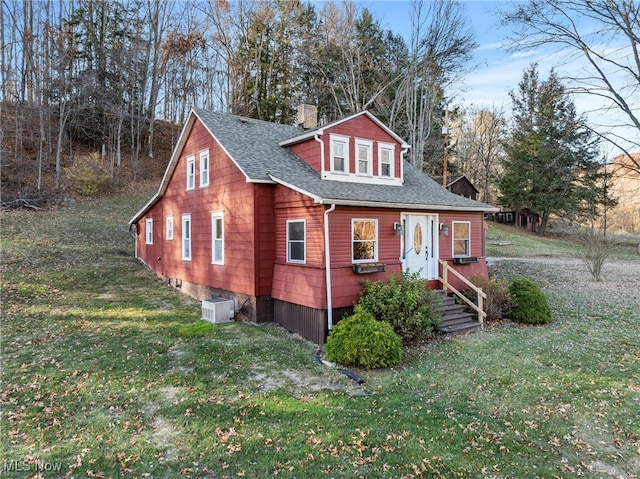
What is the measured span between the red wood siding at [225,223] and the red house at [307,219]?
0.12 feet

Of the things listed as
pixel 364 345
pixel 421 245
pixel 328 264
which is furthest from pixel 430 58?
pixel 364 345

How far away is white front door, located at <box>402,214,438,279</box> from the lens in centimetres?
1179

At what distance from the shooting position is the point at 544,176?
3538 cm

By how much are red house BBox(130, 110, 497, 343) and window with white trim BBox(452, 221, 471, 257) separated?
5 cm

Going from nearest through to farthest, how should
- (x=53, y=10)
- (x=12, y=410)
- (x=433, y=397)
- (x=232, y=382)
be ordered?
(x=12, y=410), (x=433, y=397), (x=232, y=382), (x=53, y=10)

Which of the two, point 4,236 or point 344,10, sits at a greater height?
point 344,10

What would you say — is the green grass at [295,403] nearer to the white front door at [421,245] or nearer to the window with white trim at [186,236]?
the white front door at [421,245]

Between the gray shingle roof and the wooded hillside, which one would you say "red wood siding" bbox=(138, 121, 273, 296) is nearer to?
the gray shingle roof

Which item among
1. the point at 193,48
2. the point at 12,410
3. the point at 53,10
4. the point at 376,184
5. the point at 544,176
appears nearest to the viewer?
the point at 12,410

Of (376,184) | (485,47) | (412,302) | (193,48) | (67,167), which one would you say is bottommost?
(412,302)

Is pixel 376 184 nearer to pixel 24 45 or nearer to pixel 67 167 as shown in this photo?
pixel 67 167

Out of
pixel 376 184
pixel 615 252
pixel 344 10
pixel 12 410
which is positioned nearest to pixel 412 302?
pixel 376 184

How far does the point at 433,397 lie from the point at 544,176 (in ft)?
116

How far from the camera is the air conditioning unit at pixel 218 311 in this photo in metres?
11.3
